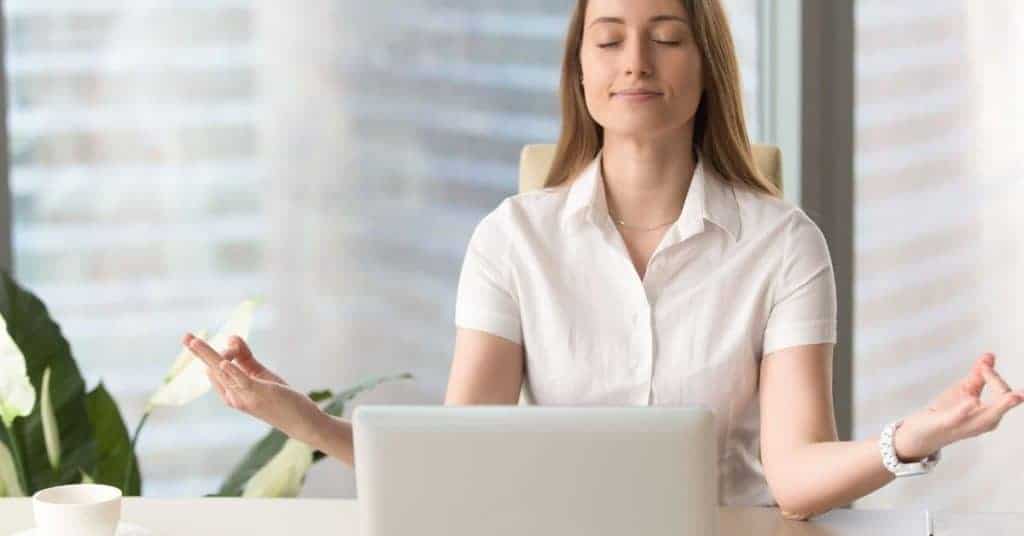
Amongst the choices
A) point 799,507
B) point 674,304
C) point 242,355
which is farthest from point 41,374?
point 799,507

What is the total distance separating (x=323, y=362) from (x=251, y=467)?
52cm

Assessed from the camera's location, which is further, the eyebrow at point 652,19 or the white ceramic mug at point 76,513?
the eyebrow at point 652,19

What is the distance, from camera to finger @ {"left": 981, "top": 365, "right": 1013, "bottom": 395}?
1.39 meters

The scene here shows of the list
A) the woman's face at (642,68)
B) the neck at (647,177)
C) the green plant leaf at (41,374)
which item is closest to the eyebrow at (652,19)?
the woman's face at (642,68)

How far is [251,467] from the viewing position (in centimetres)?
254

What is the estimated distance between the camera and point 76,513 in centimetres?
137

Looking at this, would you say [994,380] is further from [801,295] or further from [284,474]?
[284,474]

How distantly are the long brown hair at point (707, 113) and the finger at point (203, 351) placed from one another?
0.64 metres

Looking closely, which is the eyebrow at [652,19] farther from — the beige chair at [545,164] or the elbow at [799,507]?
the elbow at [799,507]

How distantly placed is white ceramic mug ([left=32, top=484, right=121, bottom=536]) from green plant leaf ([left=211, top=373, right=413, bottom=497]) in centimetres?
93

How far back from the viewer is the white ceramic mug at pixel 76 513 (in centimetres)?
137

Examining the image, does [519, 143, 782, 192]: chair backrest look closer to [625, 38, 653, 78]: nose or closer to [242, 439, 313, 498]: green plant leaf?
[625, 38, 653, 78]: nose

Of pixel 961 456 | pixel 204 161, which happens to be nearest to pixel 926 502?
pixel 961 456

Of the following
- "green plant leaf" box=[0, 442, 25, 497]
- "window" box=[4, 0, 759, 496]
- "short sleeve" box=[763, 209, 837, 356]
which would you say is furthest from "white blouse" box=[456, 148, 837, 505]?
"window" box=[4, 0, 759, 496]
